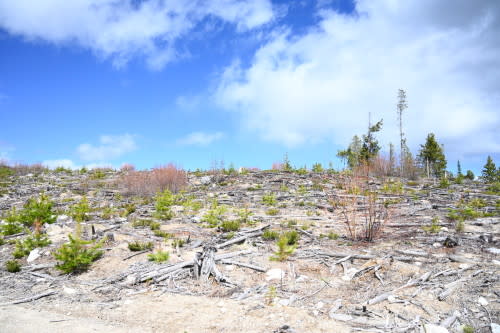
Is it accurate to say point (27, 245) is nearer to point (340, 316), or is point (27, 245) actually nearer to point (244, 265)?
point (244, 265)

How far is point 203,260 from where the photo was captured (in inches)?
239

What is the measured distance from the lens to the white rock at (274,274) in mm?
5652

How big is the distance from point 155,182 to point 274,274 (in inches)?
454

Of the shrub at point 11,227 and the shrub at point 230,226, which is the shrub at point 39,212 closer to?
the shrub at point 11,227

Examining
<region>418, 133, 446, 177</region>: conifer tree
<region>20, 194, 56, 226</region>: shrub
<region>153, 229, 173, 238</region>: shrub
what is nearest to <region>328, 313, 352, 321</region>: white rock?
<region>153, 229, 173, 238</region>: shrub

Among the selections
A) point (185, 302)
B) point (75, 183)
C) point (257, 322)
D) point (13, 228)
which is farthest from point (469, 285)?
point (75, 183)

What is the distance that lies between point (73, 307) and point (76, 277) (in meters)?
1.36

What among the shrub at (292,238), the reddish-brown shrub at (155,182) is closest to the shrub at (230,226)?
the shrub at (292,238)

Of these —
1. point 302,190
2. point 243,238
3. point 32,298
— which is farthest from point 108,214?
point 302,190

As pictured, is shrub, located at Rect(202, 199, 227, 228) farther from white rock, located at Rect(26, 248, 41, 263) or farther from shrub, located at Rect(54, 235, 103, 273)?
white rock, located at Rect(26, 248, 41, 263)

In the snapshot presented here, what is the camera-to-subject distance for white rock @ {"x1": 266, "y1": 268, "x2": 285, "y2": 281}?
565 centimetres

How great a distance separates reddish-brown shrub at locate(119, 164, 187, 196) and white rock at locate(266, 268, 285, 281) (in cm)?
1062

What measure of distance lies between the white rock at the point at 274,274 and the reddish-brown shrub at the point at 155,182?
34.8 ft

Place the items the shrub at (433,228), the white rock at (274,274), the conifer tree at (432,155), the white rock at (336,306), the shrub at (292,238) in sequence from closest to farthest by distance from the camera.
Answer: the white rock at (336,306) → the white rock at (274,274) → the shrub at (292,238) → the shrub at (433,228) → the conifer tree at (432,155)
